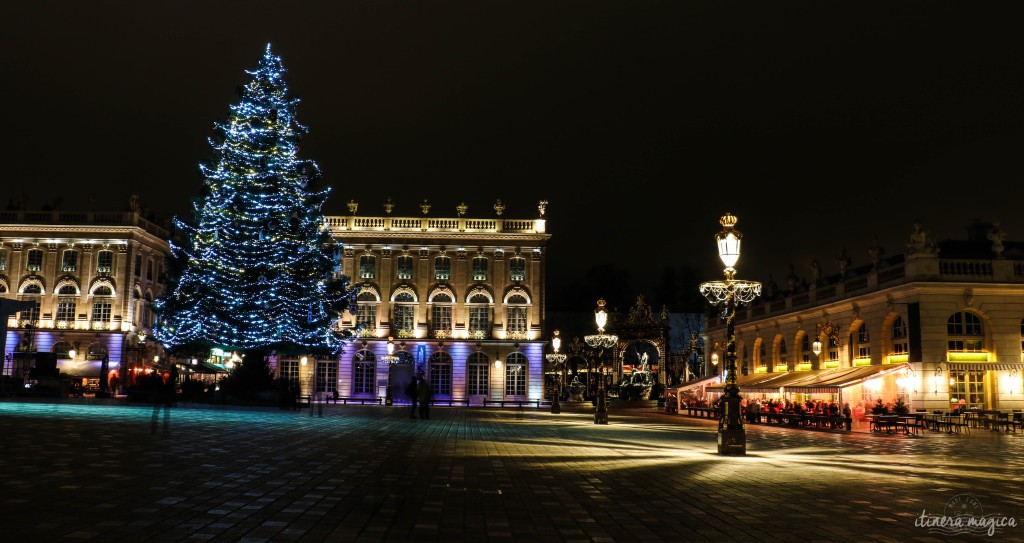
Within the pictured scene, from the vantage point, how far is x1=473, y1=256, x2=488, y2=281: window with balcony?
7156cm

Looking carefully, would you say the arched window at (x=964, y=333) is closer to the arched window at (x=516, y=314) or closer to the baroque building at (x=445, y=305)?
the baroque building at (x=445, y=305)

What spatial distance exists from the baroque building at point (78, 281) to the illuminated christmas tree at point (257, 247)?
3085 centimetres

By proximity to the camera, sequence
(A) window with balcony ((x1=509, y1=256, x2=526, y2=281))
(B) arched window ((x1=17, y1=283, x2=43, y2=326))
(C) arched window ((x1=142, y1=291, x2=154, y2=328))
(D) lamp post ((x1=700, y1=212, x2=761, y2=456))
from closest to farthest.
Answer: (D) lamp post ((x1=700, y1=212, x2=761, y2=456)), (B) arched window ((x1=17, y1=283, x2=43, y2=326)), (A) window with balcony ((x1=509, y1=256, x2=526, y2=281)), (C) arched window ((x1=142, y1=291, x2=154, y2=328))

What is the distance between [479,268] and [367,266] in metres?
9.32

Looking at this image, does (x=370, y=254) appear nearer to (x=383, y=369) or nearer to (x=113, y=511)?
(x=383, y=369)

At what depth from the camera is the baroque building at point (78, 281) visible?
67625mm

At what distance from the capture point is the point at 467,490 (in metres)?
11.2

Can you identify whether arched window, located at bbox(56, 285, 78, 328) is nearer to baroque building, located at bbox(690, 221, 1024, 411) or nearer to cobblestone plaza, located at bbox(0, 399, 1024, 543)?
cobblestone plaza, located at bbox(0, 399, 1024, 543)

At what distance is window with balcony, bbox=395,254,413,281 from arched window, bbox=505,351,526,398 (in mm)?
10745

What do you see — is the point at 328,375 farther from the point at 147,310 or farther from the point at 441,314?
the point at 147,310

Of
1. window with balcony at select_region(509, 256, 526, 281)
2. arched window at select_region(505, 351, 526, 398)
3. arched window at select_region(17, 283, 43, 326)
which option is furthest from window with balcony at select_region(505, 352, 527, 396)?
arched window at select_region(17, 283, 43, 326)

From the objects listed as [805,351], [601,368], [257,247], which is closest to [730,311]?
[601,368]

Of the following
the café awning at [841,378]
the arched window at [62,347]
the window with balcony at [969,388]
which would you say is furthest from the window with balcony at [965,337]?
the arched window at [62,347]

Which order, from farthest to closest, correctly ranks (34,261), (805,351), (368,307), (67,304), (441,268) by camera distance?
(441,268)
(368,307)
(34,261)
(67,304)
(805,351)
